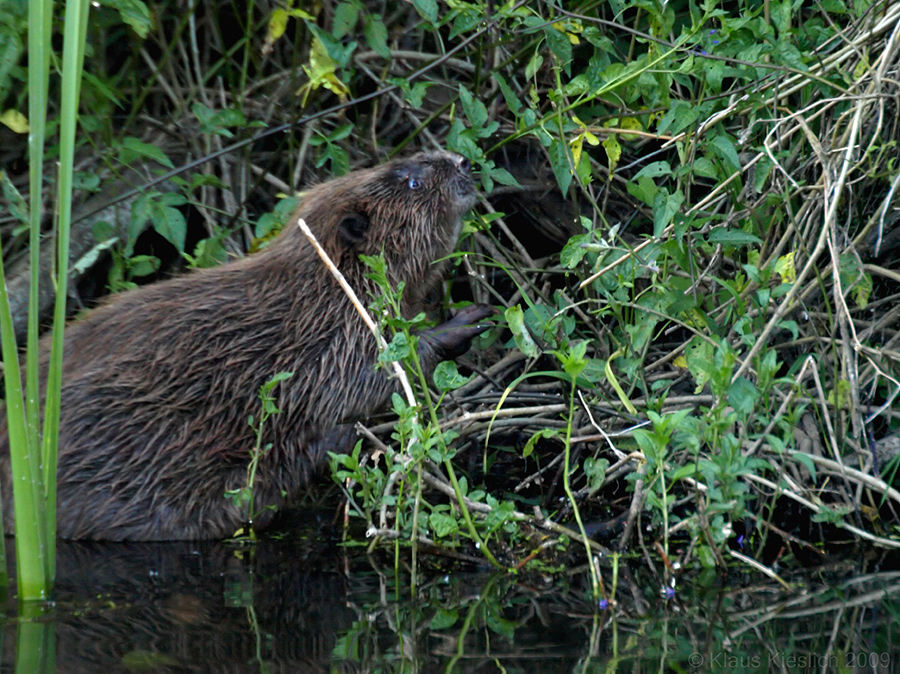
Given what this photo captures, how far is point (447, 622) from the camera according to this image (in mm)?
2271

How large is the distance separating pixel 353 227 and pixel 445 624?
5.59 feet

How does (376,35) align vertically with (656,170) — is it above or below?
above

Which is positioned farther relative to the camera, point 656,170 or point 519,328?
point 656,170

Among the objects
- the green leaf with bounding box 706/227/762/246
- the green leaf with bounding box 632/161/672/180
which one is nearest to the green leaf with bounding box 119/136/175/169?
the green leaf with bounding box 632/161/672/180

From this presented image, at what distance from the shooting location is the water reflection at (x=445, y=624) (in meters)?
2.04

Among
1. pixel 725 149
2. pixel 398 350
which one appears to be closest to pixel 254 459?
pixel 398 350

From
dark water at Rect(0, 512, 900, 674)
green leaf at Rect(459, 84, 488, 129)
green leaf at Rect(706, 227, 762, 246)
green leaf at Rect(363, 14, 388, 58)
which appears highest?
green leaf at Rect(363, 14, 388, 58)

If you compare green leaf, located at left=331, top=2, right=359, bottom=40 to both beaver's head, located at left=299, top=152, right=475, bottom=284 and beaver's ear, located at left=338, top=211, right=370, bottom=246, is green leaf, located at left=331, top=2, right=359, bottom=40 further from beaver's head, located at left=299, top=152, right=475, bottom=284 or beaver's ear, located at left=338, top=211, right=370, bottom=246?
beaver's ear, located at left=338, top=211, right=370, bottom=246

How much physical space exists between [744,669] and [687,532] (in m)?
0.85

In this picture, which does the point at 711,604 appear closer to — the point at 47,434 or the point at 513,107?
the point at 47,434

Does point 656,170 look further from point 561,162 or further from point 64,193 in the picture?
point 64,193

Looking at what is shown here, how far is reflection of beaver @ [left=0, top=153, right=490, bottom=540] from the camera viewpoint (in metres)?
3.16

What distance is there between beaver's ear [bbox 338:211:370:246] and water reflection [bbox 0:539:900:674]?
1237mm

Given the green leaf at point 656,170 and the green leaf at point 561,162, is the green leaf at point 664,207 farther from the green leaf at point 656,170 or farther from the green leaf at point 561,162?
the green leaf at point 561,162
